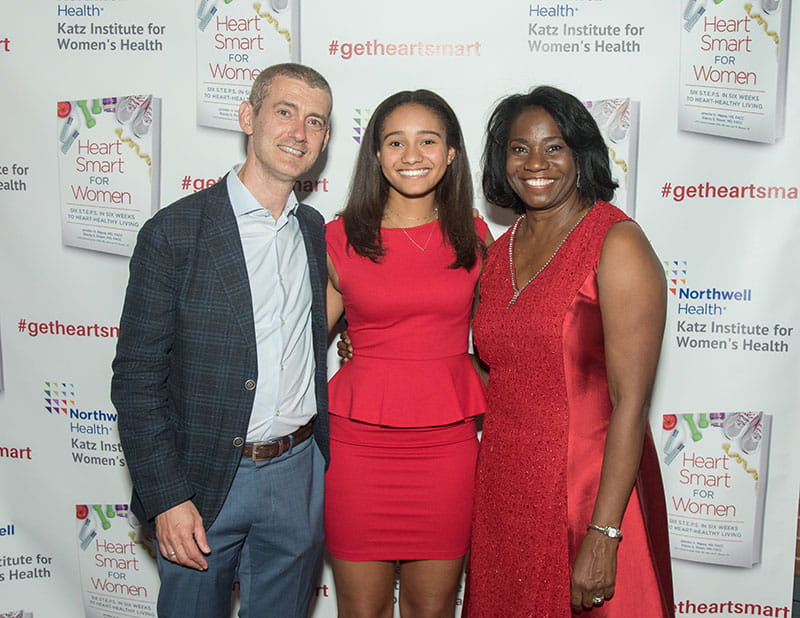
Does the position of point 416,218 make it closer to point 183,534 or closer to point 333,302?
point 333,302

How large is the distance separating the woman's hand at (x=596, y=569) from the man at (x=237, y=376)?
759mm

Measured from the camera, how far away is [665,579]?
173 cm

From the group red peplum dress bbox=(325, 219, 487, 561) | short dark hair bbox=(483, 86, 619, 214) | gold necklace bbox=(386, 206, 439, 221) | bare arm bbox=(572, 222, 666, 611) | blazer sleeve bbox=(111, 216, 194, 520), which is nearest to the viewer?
bare arm bbox=(572, 222, 666, 611)

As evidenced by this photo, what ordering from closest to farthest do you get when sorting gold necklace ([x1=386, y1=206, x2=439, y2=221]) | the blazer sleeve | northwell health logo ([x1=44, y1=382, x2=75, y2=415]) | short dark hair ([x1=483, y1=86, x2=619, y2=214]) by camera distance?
1. the blazer sleeve
2. short dark hair ([x1=483, y1=86, x2=619, y2=214])
3. gold necklace ([x1=386, y1=206, x2=439, y2=221])
4. northwell health logo ([x1=44, y1=382, x2=75, y2=415])

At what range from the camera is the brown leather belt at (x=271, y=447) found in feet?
6.01

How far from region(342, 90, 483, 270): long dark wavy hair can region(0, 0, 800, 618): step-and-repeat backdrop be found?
0.45 m

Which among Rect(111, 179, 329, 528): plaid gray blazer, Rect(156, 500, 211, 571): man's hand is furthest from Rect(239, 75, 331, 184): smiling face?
Rect(156, 500, 211, 571): man's hand

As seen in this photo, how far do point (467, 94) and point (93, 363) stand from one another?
1815 mm

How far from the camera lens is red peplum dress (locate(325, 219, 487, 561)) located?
2.05 metres

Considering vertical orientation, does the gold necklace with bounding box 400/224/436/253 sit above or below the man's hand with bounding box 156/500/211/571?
above

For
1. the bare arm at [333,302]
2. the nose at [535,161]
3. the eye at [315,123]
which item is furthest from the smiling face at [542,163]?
the bare arm at [333,302]

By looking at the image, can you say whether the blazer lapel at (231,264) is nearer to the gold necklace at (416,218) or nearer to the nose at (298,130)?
the nose at (298,130)

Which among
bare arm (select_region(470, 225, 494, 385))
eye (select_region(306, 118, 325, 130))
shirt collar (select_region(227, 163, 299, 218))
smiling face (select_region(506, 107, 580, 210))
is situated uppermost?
eye (select_region(306, 118, 325, 130))

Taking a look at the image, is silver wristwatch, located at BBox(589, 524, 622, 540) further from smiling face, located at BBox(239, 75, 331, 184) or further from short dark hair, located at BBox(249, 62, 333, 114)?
short dark hair, located at BBox(249, 62, 333, 114)
